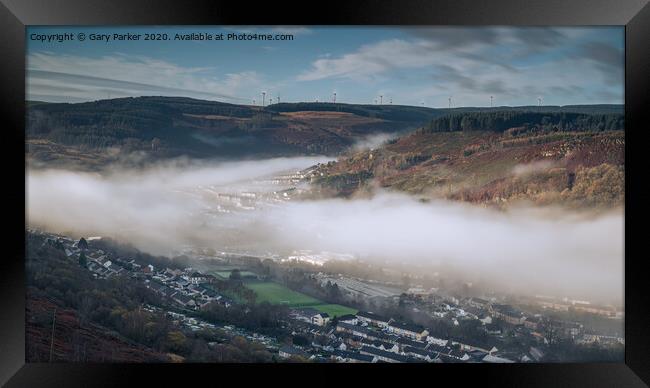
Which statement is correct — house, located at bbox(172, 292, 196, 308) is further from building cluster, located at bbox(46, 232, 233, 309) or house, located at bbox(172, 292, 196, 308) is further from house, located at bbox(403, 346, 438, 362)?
house, located at bbox(403, 346, 438, 362)

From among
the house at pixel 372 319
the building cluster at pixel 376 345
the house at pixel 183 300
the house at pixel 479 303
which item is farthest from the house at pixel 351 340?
the house at pixel 183 300

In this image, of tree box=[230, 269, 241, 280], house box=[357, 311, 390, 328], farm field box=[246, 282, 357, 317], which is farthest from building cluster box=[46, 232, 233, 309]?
house box=[357, 311, 390, 328]

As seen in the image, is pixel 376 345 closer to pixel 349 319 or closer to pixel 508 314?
pixel 349 319

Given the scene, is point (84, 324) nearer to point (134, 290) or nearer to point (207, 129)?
point (134, 290)

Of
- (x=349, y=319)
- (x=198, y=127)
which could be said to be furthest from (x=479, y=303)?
(x=198, y=127)

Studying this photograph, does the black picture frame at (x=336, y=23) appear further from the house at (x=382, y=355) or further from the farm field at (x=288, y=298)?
the farm field at (x=288, y=298)

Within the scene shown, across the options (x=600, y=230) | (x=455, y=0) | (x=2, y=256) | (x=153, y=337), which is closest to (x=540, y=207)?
(x=600, y=230)
